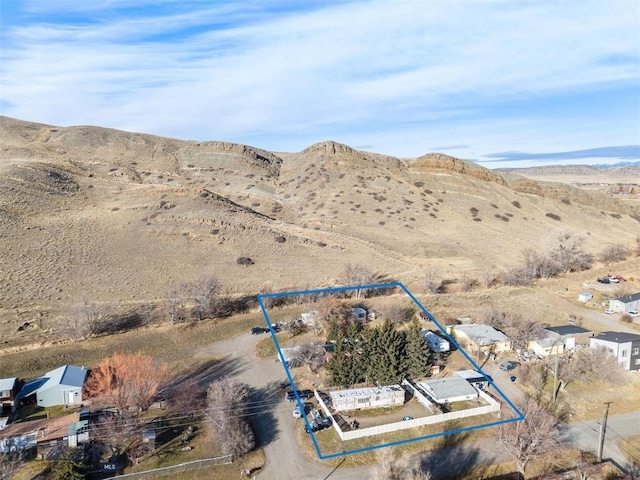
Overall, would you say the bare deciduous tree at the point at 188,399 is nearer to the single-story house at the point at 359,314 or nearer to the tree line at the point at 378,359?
the tree line at the point at 378,359

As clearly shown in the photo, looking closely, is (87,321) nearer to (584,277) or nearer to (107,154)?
(584,277)

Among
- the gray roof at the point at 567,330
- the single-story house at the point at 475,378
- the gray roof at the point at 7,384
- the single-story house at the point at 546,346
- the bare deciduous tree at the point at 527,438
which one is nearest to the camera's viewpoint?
the bare deciduous tree at the point at 527,438

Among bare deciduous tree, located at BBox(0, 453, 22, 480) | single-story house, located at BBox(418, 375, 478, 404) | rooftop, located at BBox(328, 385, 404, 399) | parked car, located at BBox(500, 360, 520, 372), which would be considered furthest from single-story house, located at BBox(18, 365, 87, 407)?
parked car, located at BBox(500, 360, 520, 372)

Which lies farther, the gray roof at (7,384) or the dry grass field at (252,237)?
the dry grass field at (252,237)

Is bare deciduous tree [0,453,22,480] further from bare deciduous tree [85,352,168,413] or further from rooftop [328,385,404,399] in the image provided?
rooftop [328,385,404,399]

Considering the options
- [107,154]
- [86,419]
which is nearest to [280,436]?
[86,419]

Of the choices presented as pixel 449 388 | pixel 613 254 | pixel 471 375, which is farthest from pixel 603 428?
pixel 613 254

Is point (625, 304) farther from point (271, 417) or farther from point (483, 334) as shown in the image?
point (271, 417)

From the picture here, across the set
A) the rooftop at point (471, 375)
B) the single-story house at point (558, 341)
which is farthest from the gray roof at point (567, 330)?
the rooftop at point (471, 375)
